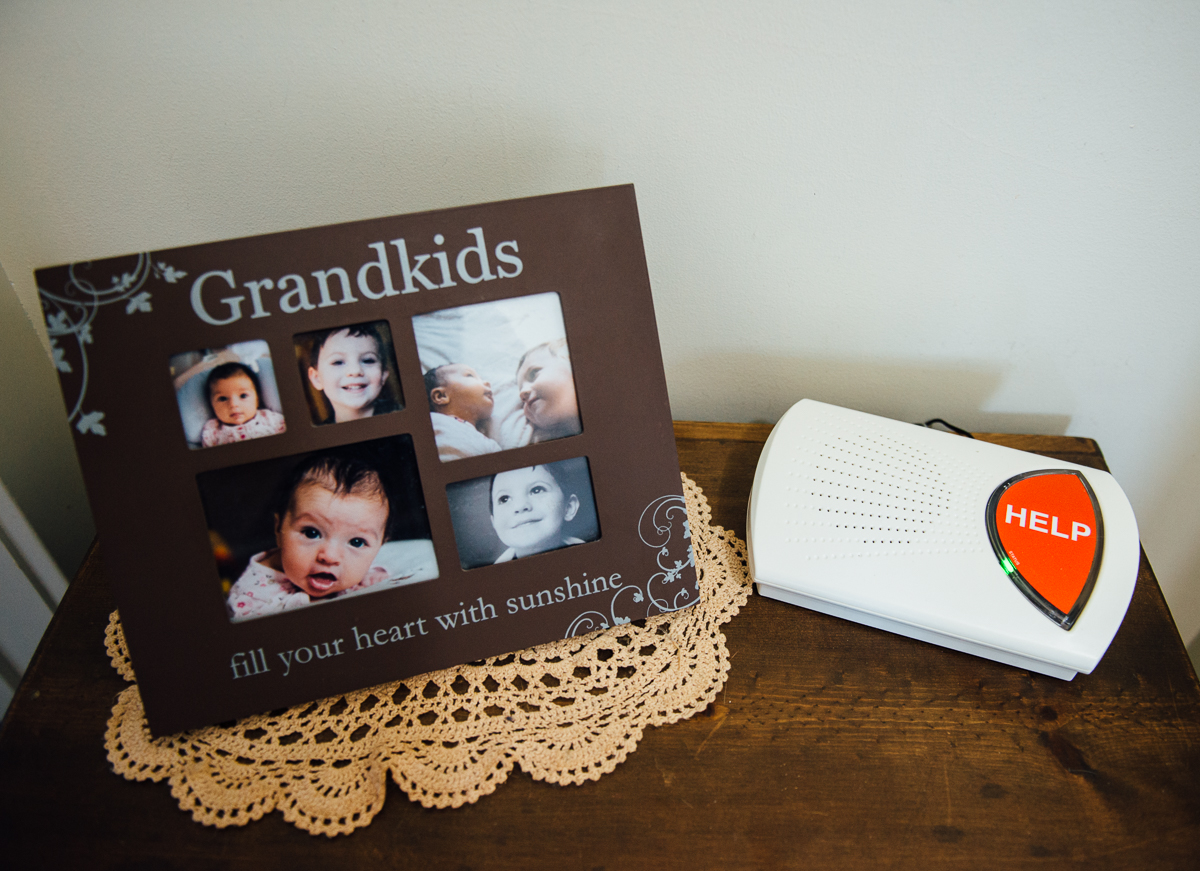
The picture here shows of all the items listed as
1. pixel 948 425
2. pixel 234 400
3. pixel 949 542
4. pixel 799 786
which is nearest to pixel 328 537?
pixel 234 400

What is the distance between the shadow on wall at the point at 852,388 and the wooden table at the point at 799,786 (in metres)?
0.28

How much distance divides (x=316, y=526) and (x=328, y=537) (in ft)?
0.04

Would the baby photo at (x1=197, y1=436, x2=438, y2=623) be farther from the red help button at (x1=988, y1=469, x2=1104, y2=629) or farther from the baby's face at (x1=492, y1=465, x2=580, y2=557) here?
the red help button at (x1=988, y1=469, x2=1104, y2=629)

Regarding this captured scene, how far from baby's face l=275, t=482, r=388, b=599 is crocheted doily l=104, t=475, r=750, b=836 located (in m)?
0.10

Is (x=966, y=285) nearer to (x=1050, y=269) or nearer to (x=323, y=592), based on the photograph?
(x=1050, y=269)

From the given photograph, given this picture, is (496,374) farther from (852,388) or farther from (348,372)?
(852,388)

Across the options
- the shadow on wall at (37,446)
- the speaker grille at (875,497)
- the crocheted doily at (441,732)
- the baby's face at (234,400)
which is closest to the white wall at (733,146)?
the shadow on wall at (37,446)

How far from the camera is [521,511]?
546 mm

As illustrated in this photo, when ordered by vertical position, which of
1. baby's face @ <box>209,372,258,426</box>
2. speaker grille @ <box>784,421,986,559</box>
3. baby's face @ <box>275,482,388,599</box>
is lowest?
speaker grille @ <box>784,421,986,559</box>

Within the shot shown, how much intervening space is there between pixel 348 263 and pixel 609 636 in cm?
36

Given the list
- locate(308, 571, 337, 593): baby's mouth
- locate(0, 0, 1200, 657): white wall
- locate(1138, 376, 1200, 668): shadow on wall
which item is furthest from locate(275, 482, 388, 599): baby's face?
locate(1138, 376, 1200, 668): shadow on wall

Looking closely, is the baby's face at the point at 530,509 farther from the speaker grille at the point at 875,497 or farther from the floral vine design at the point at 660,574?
the speaker grille at the point at 875,497

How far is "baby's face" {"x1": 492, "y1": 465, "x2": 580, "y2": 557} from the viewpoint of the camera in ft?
1.78

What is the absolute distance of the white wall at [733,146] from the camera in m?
0.57
